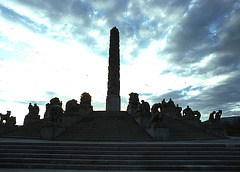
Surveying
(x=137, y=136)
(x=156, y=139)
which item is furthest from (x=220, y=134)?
(x=137, y=136)

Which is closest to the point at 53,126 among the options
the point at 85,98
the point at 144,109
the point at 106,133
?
the point at 106,133

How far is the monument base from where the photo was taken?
25.3 metres

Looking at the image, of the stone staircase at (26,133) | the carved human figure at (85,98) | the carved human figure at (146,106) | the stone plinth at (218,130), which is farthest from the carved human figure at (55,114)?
the stone plinth at (218,130)

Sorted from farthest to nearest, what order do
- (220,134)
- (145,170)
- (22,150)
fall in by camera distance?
(220,134) < (22,150) < (145,170)

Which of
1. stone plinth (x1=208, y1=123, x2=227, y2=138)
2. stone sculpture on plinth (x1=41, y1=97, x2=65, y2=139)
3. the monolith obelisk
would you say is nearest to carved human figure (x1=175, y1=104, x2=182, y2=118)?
stone plinth (x1=208, y1=123, x2=227, y2=138)

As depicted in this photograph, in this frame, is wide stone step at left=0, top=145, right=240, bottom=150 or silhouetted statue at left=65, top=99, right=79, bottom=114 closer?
wide stone step at left=0, top=145, right=240, bottom=150

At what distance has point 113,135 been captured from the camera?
11594mm

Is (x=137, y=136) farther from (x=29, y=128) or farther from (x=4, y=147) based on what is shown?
(x=29, y=128)

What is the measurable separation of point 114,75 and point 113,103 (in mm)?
5157

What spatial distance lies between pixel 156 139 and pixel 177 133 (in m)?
2.98

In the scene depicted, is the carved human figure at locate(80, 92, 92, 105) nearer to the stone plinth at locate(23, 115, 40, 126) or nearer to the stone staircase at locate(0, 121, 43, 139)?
the stone plinth at locate(23, 115, 40, 126)

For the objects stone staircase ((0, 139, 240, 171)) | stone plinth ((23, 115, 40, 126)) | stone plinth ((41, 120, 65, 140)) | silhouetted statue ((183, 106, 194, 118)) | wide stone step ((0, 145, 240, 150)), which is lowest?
stone staircase ((0, 139, 240, 171))

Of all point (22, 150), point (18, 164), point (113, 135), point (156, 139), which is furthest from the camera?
point (113, 135)

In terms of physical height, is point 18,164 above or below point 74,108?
below
